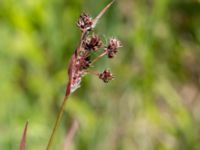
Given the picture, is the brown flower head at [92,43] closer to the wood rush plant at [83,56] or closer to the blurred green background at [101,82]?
the wood rush plant at [83,56]

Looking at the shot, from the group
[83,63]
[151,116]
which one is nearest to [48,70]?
[151,116]

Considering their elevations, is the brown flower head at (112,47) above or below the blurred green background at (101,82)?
below

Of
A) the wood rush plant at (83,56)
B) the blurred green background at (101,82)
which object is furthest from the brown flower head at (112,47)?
the blurred green background at (101,82)

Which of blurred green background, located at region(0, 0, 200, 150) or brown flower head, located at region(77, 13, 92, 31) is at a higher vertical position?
blurred green background, located at region(0, 0, 200, 150)

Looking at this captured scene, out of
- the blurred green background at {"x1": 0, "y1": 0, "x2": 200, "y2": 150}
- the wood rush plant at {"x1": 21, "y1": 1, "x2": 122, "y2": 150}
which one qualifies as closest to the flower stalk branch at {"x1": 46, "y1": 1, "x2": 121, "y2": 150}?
the wood rush plant at {"x1": 21, "y1": 1, "x2": 122, "y2": 150}

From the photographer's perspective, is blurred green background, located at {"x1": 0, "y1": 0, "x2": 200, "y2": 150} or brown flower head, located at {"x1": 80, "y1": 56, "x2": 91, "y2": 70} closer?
brown flower head, located at {"x1": 80, "y1": 56, "x2": 91, "y2": 70}

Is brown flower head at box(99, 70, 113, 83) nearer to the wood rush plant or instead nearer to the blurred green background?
the wood rush plant

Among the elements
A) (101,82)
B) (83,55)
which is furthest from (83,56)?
(101,82)
